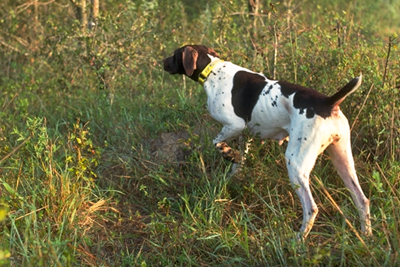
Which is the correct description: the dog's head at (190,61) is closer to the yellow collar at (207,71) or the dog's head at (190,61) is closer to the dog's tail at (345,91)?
the yellow collar at (207,71)

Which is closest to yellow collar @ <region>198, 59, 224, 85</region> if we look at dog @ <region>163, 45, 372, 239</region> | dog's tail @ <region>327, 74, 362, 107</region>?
dog @ <region>163, 45, 372, 239</region>

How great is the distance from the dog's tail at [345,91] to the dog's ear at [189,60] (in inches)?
→ 53.5

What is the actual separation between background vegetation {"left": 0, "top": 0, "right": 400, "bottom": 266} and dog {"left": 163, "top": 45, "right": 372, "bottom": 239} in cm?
17

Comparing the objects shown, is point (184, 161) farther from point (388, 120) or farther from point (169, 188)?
point (388, 120)

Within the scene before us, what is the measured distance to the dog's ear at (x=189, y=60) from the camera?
4465 mm

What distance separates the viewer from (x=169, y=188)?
14.4 feet

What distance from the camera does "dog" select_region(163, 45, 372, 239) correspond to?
3.58 m

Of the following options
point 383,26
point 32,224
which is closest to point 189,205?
point 32,224

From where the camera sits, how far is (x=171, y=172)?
443 centimetres

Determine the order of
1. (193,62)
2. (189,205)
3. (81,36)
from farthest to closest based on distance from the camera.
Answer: (81,36), (193,62), (189,205)

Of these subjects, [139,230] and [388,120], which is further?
[388,120]

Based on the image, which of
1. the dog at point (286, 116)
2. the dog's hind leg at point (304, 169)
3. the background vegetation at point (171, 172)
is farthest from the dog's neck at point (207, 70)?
the dog's hind leg at point (304, 169)

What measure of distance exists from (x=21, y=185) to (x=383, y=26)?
7.95 metres

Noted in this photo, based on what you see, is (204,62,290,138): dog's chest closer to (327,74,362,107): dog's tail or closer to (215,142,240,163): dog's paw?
(215,142,240,163): dog's paw
